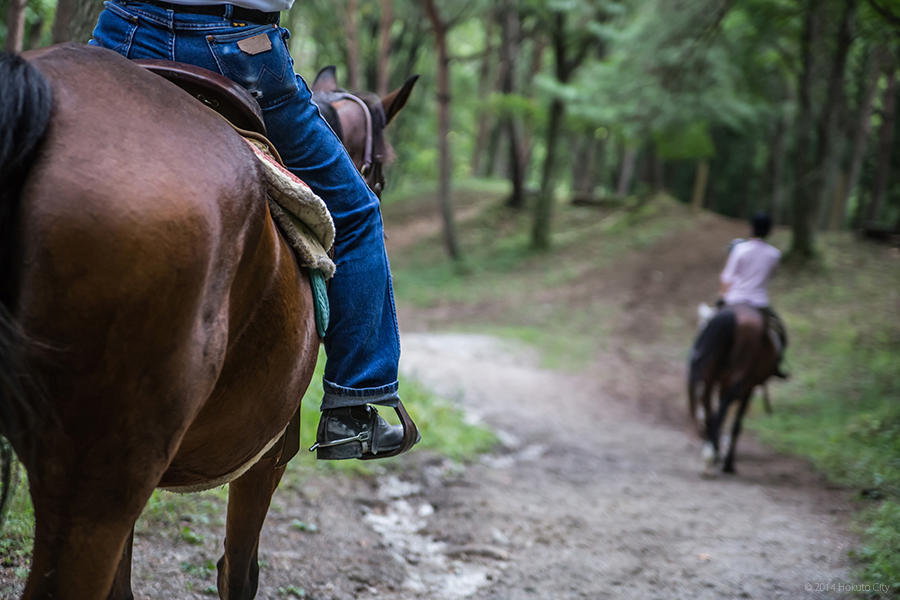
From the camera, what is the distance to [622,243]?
22.7m

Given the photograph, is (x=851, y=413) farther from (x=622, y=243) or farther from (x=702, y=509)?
(x=622, y=243)

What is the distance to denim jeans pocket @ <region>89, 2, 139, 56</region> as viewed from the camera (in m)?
2.42

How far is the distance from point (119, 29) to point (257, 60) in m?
0.42

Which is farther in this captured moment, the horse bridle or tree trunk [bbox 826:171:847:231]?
tree trunk [bbox 826:171:847:231]

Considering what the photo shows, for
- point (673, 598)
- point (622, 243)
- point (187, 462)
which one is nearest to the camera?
point (187, 462)

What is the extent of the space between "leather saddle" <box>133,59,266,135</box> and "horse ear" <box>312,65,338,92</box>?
6.07ft

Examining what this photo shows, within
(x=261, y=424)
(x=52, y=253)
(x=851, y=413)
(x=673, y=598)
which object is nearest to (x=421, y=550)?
(x=673, y=598)

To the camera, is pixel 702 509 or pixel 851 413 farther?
Result: pixel 851 413

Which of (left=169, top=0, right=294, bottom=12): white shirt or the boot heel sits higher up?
(left=169, top=0, right=294, bottom=12): white shirt

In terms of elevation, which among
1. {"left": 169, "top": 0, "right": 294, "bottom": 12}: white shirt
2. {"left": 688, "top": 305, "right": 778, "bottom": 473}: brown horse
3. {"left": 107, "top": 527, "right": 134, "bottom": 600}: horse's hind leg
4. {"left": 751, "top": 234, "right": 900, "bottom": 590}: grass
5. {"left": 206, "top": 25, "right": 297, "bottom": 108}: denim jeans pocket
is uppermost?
{"left": 169, "top": 0, "right": 294, "bottom": 12}: white shirt

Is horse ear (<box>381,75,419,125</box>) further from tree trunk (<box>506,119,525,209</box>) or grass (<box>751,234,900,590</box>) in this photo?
tree trunk (<box>506,119,525,209</box>)

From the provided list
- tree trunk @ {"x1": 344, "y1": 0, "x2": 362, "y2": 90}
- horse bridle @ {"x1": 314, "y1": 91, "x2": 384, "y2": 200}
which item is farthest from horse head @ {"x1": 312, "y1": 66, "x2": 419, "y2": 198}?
tree trunk @ {"x1": 344, "y1": 0, "x2": 362, "y2": 90}

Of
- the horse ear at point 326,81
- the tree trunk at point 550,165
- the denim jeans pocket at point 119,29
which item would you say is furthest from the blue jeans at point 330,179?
the tree trunk at point 550,165

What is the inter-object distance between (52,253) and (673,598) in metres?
4.18
